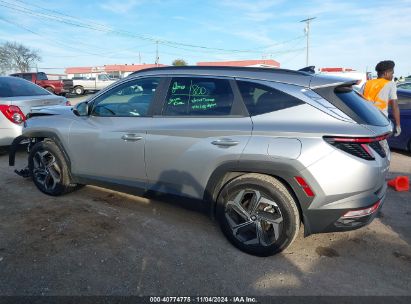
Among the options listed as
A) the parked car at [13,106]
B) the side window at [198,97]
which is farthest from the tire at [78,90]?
the side window at [198,97]

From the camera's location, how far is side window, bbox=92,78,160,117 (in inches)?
141

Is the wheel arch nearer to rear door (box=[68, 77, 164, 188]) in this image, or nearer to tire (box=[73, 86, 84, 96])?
rear door (box=[68, 77, 164, 188])

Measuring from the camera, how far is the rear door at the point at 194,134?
300 centimetres

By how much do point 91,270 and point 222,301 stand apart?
3.91 ft

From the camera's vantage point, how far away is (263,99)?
117 inches

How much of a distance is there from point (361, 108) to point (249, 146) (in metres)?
1.05

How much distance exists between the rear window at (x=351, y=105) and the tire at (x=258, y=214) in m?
0.83

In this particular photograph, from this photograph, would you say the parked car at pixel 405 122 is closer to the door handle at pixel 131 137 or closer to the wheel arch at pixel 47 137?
the door handle at pixel 131 137

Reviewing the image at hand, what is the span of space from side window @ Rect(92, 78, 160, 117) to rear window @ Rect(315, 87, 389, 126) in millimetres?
1784

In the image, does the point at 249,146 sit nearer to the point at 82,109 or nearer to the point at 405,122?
the point at 82,109

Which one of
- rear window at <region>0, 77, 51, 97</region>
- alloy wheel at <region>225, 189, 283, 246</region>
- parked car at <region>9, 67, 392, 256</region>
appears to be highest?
rear window at <region>0, 77, 51, 97</region>

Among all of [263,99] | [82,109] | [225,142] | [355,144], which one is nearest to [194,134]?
[225,142]

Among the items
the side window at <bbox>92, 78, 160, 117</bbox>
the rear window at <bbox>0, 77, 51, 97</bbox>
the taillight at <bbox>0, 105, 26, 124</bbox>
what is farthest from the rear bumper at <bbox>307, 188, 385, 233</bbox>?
the rear window at <bbox>0, 77, 51, 97</bbox>

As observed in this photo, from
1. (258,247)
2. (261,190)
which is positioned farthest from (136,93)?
(258,247)
